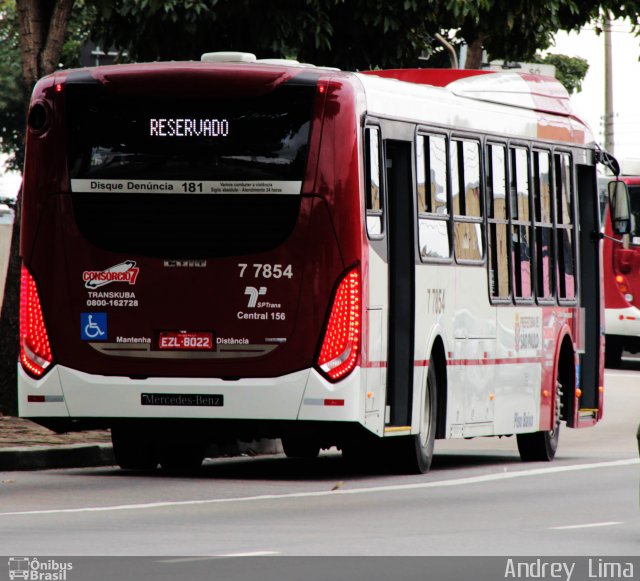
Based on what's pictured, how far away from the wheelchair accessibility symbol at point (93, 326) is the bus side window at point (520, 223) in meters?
A: 4.16

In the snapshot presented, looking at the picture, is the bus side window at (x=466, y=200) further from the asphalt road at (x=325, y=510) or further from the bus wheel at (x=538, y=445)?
the bus wheel at (x=538, y=445)

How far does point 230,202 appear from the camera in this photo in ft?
49.1

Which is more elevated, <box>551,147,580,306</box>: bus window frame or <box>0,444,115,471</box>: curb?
<box>551,147,580,306</box>: bus window frame

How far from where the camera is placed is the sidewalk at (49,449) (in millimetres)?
16406

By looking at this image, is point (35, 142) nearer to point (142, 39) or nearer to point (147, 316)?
point (147, 316)

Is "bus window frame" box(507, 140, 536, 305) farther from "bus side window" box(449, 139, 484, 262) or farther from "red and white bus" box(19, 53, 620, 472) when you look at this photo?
"red and white bus" box(19, 53, 620, 472)

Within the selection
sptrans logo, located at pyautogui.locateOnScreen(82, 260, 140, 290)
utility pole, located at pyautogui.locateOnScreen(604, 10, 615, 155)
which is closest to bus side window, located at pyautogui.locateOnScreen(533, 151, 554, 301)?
sptrans logo, located at pyautogui.locateOnScreen(82, 260, 140, 290)

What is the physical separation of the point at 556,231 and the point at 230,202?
4.85m

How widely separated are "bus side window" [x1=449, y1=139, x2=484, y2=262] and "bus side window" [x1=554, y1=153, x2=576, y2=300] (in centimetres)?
210

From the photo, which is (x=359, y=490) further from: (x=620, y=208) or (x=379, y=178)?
(x=620, y=208)

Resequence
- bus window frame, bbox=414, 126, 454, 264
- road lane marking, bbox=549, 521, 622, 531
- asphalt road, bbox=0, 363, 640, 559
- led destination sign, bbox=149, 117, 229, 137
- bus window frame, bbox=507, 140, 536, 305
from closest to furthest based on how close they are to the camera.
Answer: asphalt road, bbox=0, 363, 640, 559 → road lane marking, bbox=549, 521, 622, 531 → led destination sign, bbox=149, 117, 229, 137 → bus window frame, bbox=414, 126, 454, 264 → bus window frame, bbox=507, 140, 536, 305

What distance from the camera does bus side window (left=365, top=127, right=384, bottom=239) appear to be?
15.1 m
